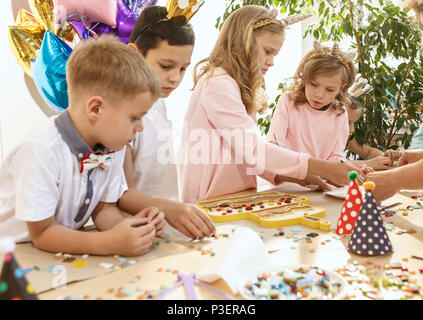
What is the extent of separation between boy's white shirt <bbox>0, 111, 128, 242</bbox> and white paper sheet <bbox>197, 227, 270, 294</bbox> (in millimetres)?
456

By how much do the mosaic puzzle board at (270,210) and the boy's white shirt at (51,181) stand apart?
36cm

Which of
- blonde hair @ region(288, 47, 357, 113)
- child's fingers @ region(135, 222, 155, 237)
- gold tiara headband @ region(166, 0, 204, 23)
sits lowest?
child's fingers @ region(135, 222, 155, 237)

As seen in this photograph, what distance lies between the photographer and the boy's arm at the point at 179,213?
118 centimetres

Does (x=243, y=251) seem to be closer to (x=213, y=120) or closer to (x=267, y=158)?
(x=267, y=158)

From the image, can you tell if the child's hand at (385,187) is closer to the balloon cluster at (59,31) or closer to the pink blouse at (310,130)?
the pink blouse at (310,130)

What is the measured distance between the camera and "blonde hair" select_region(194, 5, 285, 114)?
187 cm

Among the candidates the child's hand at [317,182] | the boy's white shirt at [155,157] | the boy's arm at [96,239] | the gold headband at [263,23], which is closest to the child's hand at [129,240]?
the boy's arm at [96,239]

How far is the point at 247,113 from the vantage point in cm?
193

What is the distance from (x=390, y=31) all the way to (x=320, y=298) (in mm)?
2883

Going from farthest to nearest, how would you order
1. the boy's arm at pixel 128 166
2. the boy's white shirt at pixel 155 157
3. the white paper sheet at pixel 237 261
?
the boy's white shirt at pixel 155 157
the boy's arm at pixel 128 166
the white paper sheet at pixel 237 261

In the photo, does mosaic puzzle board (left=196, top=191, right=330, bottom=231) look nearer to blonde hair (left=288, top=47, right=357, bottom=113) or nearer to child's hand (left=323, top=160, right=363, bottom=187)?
child's hand (left=323, top=160, right=363, bottom=187)

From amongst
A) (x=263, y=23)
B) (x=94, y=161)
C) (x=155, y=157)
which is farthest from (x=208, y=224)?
(x=263, y=23)

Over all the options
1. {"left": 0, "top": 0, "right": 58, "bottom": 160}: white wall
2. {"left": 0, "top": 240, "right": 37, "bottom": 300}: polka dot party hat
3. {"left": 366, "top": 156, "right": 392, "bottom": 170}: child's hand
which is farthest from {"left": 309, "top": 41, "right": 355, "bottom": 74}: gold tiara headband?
{"left": 0, "top": 240, "right": 37, "bottom": 300}: polka dot party hat
